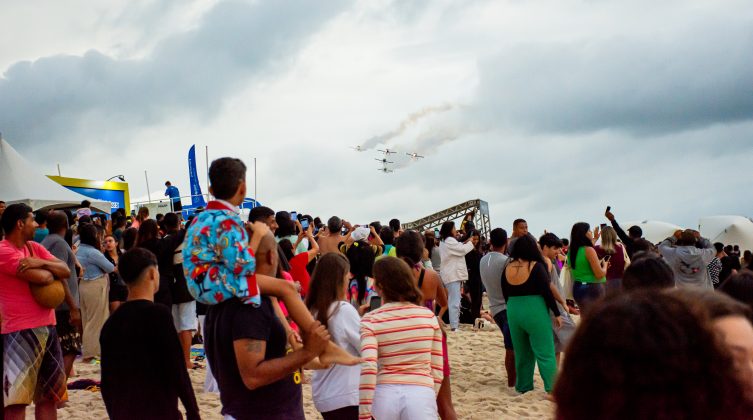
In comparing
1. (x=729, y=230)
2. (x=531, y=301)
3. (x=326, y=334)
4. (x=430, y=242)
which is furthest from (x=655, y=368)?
(x=729, y=230)

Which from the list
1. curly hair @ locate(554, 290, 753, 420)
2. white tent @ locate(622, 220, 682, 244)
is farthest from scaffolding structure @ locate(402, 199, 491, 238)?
curly hair @ locate(554, 290, 753, 420)

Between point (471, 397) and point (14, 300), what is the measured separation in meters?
5.34

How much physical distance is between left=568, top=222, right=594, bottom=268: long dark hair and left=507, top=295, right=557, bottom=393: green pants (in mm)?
1849

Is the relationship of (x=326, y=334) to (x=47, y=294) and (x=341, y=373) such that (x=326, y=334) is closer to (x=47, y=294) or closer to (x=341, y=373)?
(x=341, y=373)

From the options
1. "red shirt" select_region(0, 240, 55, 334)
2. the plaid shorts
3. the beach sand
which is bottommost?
the beach sand

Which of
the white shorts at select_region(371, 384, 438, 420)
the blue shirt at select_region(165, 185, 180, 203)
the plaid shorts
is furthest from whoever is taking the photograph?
the blue shirt at select_region(165, 185, 180, 203)

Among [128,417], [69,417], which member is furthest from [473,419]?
[128,417]

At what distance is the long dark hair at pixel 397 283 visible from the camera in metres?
4.77

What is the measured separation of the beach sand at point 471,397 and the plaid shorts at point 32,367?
7.34ft

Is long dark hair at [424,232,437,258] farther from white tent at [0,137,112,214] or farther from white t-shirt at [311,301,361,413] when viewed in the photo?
white t-shirt at [311,301,361,413]

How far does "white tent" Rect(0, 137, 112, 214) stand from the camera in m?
17.1

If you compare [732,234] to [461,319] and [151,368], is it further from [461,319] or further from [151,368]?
[151,368]

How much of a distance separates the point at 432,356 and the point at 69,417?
→ 4838 mm

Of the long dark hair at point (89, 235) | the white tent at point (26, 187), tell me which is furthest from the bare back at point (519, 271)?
the white tent at point (26, 187)
